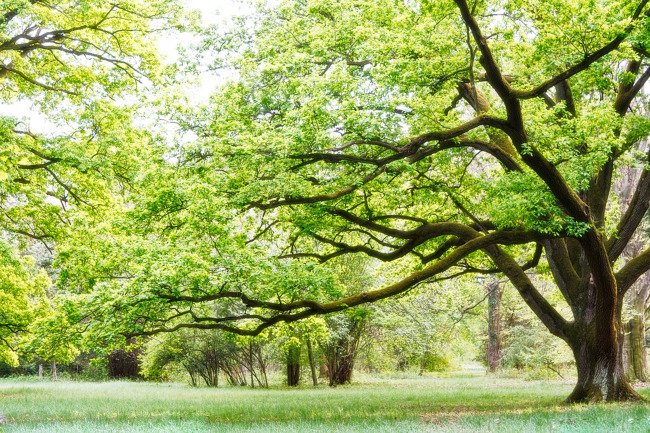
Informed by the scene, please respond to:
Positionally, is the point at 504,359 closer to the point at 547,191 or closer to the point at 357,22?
the point at 547,191

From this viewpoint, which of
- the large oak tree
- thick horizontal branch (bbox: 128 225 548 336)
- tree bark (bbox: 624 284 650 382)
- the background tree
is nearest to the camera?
the large oak tree

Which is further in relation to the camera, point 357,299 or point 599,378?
point 599,378

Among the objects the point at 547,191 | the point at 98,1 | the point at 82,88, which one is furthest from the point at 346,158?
the point at 82,88

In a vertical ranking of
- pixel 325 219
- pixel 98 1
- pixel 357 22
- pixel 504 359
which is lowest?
pixel 504 359

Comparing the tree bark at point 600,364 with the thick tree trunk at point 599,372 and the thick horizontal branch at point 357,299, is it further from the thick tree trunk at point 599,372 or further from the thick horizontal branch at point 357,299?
the thick horizontal branch at point 357,299

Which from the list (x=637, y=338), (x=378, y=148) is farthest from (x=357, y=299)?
(x=637, y=338)

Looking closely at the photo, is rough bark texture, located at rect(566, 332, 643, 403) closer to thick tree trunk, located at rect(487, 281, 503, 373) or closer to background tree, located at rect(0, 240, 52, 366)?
background tree, located at rect(0, 240, 52, 366)

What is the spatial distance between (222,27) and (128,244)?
6.26 meters

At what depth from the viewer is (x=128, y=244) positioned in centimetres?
1003

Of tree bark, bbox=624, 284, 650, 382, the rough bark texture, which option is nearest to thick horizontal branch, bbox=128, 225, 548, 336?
the rough bark texture

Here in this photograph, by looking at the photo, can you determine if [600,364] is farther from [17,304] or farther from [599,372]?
[17,304]

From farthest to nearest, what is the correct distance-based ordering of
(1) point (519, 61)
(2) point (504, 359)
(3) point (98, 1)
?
(2) point (504, 359) < (3) point (98, 1) < (1) point (519, 61)

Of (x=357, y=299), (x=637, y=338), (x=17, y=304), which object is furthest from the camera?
(x=637, y=338)

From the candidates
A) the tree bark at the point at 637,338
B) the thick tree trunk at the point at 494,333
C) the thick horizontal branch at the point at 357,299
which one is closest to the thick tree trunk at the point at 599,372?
the thick horizontal branch at the point at 357,299
